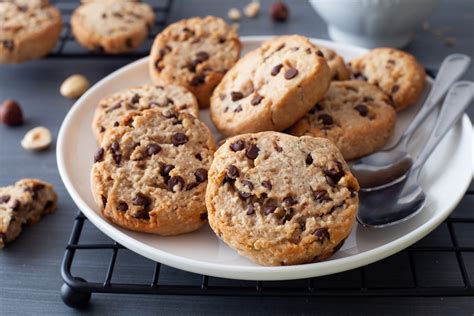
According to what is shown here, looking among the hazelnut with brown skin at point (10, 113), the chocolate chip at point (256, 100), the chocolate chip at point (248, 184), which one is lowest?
the hazelnut with brown skin at point (10, 113)

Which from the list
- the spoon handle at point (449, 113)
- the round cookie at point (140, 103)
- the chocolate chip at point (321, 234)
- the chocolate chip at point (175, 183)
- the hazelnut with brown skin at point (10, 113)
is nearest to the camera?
the chocolate chip at point (321, 234)

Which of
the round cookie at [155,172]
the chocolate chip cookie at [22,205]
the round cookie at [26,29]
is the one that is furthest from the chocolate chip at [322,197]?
the round cookie at [26,29]

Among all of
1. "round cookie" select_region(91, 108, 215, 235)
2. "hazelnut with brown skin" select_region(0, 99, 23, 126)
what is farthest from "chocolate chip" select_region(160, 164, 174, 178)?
"hazelnut with brown skin" select_region(0, 99, 23, 126)

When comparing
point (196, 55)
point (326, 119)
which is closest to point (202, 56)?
point (196, 55)

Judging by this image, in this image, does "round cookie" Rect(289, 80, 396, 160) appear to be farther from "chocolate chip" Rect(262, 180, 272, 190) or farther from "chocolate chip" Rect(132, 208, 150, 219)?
"chocolate chip" Rect(132, 208, 150, 219)

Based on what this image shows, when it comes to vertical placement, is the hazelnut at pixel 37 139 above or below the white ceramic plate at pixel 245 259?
below

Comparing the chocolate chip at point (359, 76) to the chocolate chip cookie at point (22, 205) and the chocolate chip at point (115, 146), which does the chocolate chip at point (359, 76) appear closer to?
the chocolate chip at point (115, 146)
